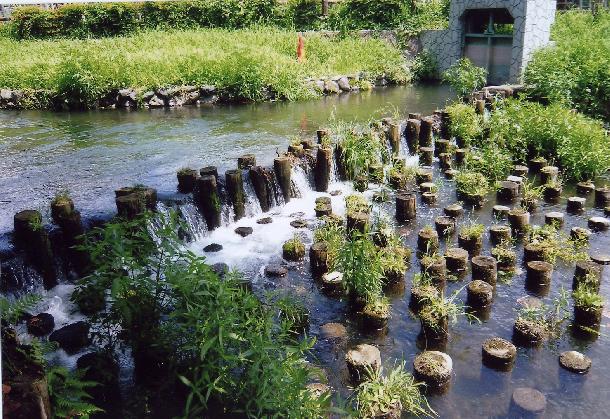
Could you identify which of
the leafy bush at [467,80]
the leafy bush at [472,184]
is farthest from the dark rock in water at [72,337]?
the leafy bush at [467,80]

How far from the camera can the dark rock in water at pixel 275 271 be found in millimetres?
6637

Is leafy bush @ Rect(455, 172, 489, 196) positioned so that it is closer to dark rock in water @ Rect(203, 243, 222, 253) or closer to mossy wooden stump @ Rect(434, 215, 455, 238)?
mossy wooden stump @ Rect(434, 215, 455, 238)

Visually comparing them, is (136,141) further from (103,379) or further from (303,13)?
(303,13)

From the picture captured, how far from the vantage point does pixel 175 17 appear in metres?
27.2

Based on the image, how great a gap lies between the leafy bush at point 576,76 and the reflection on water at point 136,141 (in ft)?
11.1

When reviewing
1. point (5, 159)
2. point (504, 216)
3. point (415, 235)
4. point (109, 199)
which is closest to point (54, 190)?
point (109, 199)

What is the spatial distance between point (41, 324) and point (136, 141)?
7936 mm

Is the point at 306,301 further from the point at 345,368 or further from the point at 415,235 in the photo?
the point at 415,235

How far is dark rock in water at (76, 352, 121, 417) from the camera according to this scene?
14.6 feet

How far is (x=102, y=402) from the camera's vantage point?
4484 mm

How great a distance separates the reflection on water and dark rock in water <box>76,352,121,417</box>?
3937mm

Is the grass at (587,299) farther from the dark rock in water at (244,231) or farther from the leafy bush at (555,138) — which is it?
the leafy bush at (555,138)

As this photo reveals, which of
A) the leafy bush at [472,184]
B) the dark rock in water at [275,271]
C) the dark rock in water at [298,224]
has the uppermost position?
the leafy bush at [472,184]

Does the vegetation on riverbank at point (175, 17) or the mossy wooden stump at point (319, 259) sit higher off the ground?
the vegetation on riverbank at point (175, 17)
